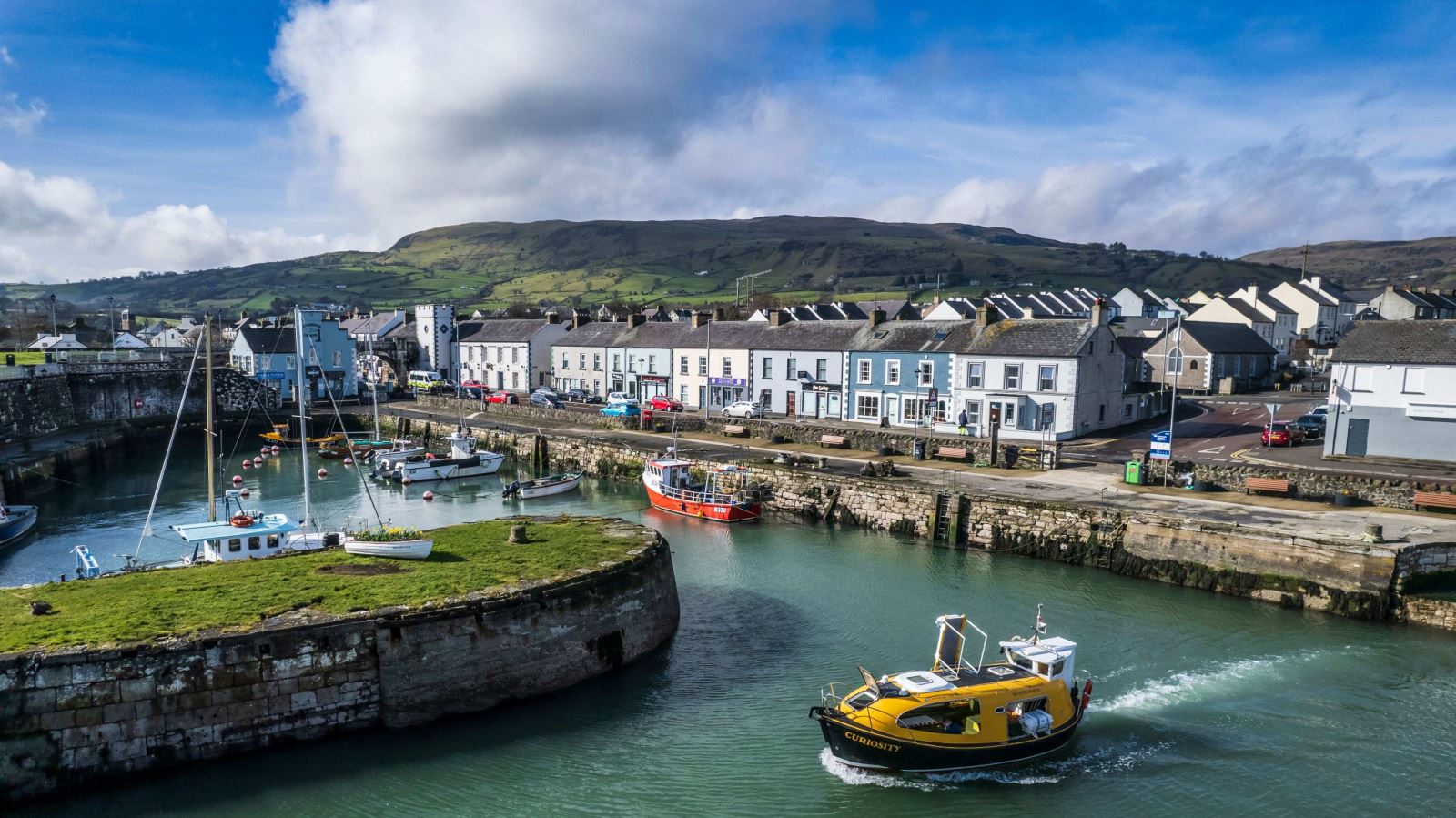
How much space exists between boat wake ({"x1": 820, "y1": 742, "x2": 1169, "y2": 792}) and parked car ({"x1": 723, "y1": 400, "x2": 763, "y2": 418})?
38402 mm

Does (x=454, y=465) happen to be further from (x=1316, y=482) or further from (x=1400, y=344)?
(x=1400, y=344)

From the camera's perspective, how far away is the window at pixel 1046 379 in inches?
1720

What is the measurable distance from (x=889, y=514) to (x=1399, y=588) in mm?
16354

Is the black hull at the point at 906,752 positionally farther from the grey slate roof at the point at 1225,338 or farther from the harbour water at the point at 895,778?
the grey slate roof at the point at 1225,338

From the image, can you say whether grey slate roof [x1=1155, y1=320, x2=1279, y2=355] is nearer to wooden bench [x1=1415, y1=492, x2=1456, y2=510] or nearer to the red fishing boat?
wooden bench [x1=1415, y1=492, x2=1456, y2=510]

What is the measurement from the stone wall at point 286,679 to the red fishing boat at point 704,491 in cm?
1704

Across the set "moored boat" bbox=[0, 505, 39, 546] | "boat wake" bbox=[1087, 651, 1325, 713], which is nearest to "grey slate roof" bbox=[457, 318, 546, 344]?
"moored boat" bbox=[0, 505, 39, 546]

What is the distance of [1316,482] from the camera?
31.5 metres

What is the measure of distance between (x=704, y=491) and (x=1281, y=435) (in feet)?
88.8

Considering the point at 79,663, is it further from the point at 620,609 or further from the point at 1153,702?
the point at 1153,702

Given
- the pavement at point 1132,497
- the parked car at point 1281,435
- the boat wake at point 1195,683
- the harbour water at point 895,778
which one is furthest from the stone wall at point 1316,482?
the boat wake at point 1195,683

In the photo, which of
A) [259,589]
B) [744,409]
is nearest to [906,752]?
[259,589]

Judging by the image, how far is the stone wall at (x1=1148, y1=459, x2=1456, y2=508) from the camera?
29828mm

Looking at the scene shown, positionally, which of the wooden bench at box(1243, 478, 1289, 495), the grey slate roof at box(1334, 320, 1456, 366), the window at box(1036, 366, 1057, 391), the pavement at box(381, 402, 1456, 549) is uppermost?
the grey slate roof at box(1334, 320, 1456, 366)
